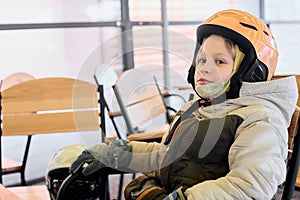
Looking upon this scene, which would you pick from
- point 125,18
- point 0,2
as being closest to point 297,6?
point 125,18

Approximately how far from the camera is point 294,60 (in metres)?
5.48

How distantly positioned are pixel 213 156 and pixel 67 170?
23.3 inches

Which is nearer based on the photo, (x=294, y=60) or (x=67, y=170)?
(x=67, y=170)

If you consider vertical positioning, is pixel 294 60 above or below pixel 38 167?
above

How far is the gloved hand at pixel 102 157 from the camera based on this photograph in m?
1.34

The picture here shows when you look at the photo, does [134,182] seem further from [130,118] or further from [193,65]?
[130,118]

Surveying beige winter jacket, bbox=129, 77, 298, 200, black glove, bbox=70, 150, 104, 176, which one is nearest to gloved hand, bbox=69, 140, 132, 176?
black glove, bbox=70, 150, 104, 176

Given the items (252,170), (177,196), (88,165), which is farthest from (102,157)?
(252,170)

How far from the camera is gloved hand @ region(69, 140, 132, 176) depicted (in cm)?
134

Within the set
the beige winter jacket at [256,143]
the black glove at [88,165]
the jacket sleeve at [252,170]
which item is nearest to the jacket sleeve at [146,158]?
the black glove at [88,165]

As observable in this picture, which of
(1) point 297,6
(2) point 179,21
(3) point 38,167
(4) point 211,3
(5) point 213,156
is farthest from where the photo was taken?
(1) point 297,6

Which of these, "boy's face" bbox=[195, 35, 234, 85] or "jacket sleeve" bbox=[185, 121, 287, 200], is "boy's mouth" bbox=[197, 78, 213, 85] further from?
"jacket sleeve" bbox=[185, 121, 287, 200]

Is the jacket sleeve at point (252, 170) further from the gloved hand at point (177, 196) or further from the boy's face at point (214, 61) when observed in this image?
the boy's face at point (214, 61)

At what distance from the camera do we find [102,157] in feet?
4.51
